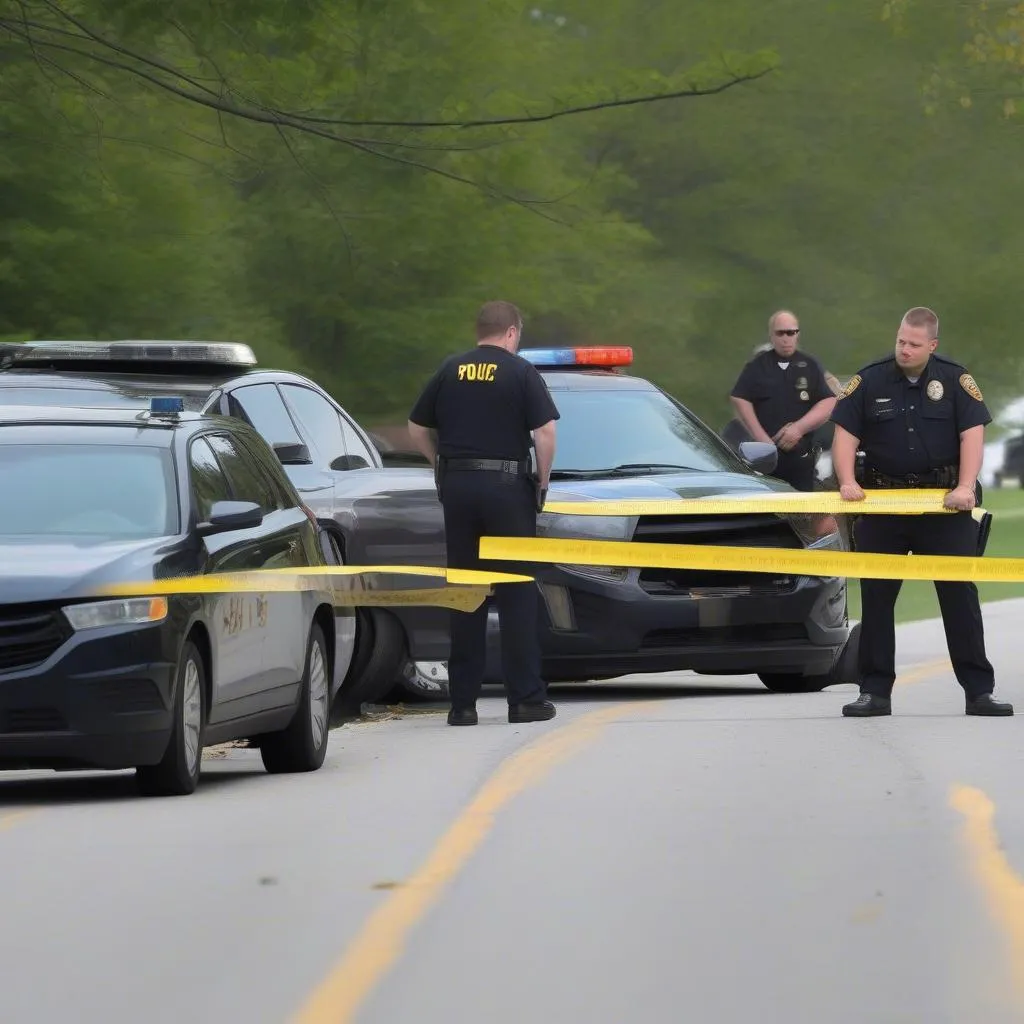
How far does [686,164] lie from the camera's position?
40375mm

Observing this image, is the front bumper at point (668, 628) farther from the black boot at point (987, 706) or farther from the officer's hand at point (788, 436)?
the officer's hand at point (788, 436)

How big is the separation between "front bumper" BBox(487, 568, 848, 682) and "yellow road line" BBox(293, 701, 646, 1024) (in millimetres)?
1938

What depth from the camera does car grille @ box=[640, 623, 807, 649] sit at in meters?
14.2

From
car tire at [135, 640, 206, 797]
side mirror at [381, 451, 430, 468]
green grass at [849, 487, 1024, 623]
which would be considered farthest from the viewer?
green grass at [849, 487, 1024, 623]

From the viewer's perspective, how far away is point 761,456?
1564 cm

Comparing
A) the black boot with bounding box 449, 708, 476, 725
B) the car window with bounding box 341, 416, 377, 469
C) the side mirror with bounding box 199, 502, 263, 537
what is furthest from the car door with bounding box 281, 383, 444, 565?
the side mirror with bounding box 199, 502, 263, 537

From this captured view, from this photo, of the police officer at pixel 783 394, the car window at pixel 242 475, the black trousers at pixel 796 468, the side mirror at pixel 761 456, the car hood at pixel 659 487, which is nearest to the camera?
the car window at pixel 242 475

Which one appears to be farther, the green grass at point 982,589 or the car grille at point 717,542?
the green grass at point 982,589

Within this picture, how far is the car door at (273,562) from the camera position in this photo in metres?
11.1

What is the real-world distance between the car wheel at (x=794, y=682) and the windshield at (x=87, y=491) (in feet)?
17.1

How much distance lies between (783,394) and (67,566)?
31.1 ft

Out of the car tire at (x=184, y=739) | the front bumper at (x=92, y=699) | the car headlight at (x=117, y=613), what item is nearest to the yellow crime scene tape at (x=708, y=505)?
the car tire at (x=184, y=739)

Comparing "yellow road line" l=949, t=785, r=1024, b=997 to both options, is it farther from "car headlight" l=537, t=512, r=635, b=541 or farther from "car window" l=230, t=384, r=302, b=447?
"car window" l=230, t=384, r=302, b=447

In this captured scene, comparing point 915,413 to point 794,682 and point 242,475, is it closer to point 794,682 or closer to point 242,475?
point 794,682
